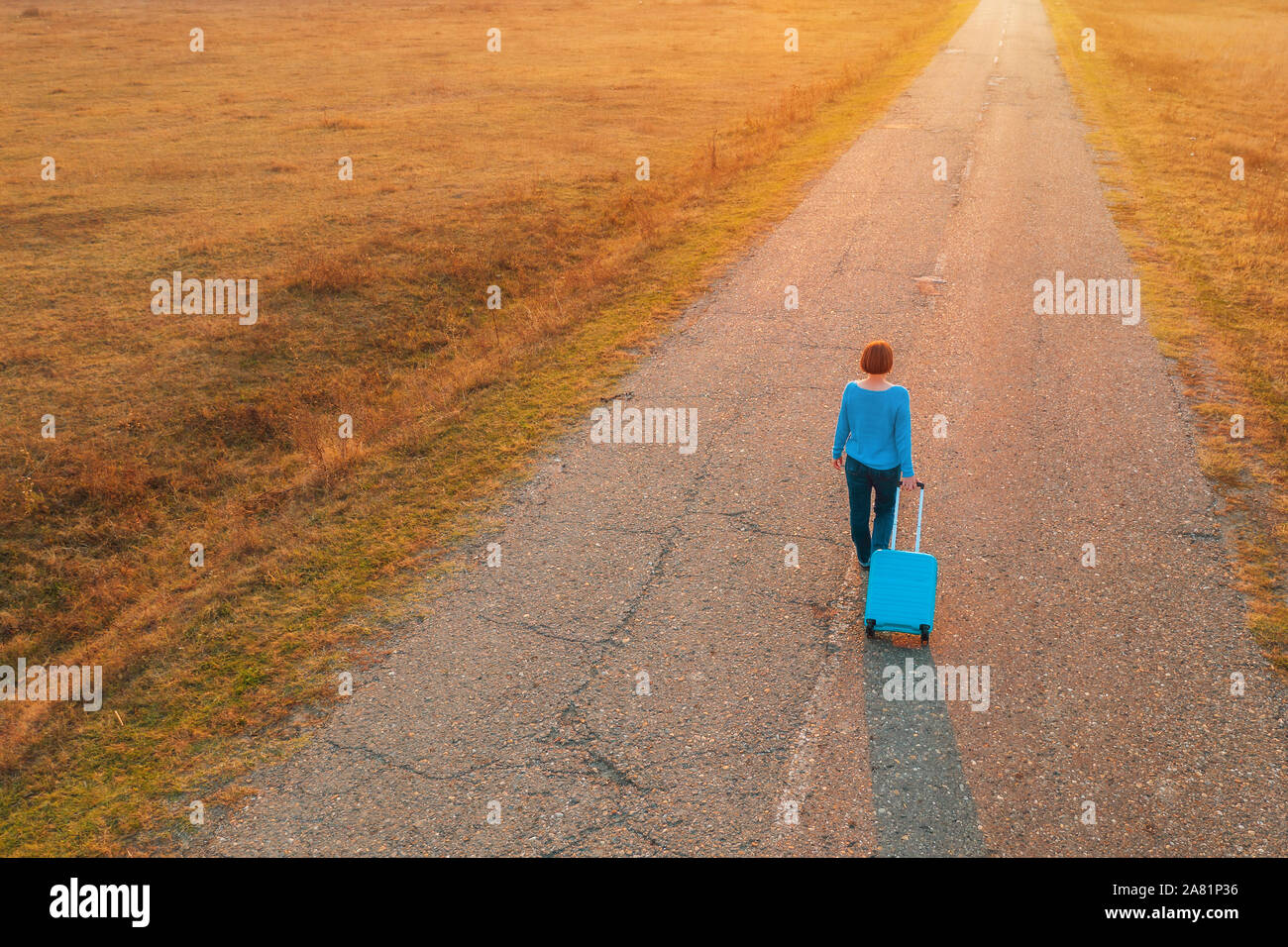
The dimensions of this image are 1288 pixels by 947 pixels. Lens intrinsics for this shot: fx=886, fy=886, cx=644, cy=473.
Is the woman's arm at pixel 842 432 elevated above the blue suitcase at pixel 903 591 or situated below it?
above

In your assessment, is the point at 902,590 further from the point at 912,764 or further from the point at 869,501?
the point at 912,764

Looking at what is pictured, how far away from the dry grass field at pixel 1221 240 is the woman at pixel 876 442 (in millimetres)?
2585

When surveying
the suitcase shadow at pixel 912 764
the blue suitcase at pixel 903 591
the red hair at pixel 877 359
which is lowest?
the suitcase shadow at pixel 912 764

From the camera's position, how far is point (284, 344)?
43.0 feet

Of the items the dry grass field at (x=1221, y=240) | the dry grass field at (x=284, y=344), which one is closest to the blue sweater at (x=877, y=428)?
the dry grass field at (x=1221, y=240)

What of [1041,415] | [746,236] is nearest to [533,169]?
[746,236]

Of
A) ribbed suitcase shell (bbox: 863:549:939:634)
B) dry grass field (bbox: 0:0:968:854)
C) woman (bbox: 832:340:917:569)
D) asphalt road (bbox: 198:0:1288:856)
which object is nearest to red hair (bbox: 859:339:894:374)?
woman (bbox: 832:340:917:569)

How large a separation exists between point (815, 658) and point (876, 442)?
1.56m

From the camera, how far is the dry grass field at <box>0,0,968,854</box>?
20.5 feet

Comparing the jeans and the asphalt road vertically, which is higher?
the jeans

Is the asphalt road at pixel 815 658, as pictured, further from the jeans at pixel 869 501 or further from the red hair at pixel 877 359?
the red hair at pixel 877 359

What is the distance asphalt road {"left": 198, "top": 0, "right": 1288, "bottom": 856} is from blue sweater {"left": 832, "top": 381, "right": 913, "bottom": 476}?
107 centimetres

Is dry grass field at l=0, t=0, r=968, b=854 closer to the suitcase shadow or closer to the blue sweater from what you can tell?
the blue sweater

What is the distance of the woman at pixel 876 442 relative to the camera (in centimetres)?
607
